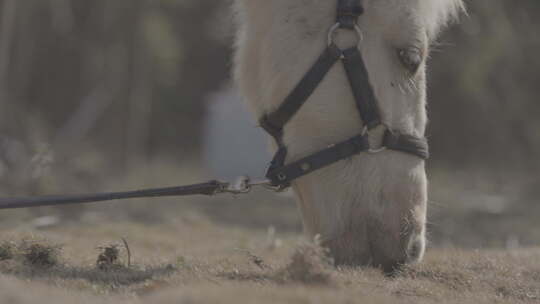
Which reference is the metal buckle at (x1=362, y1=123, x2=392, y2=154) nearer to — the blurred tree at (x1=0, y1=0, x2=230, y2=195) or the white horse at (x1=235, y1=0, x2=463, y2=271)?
the white horse at (x1=235, y1=0, x2=463, y2=271)

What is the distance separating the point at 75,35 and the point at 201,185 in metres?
15.3

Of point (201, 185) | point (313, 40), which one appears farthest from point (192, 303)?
point (313, 40)

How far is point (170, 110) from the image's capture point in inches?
898

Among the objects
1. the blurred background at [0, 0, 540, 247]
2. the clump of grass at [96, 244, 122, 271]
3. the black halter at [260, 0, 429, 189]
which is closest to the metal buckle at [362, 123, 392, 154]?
the black halter at [260, 0, 429, 189]

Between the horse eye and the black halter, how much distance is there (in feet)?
0.72

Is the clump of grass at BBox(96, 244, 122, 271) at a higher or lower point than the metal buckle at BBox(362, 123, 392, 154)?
lower

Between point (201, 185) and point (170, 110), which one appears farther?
point (170, 110)

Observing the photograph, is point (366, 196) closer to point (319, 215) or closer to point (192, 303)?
point (319, 215)

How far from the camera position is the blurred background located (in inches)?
395

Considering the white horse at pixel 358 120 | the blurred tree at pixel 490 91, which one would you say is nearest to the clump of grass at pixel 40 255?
the white horse at pixel 358 120

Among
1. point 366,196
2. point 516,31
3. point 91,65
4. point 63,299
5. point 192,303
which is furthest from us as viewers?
point 91,65

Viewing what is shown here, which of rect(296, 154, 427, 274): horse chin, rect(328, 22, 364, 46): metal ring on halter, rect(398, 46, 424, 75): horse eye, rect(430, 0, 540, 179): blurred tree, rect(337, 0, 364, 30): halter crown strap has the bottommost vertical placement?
rect(296, 154, 427, 274): horse chin

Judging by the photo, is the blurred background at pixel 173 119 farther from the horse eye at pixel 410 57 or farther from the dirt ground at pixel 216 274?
the horse eye at pixel 410 57

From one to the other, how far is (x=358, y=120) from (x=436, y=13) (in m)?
0.71
